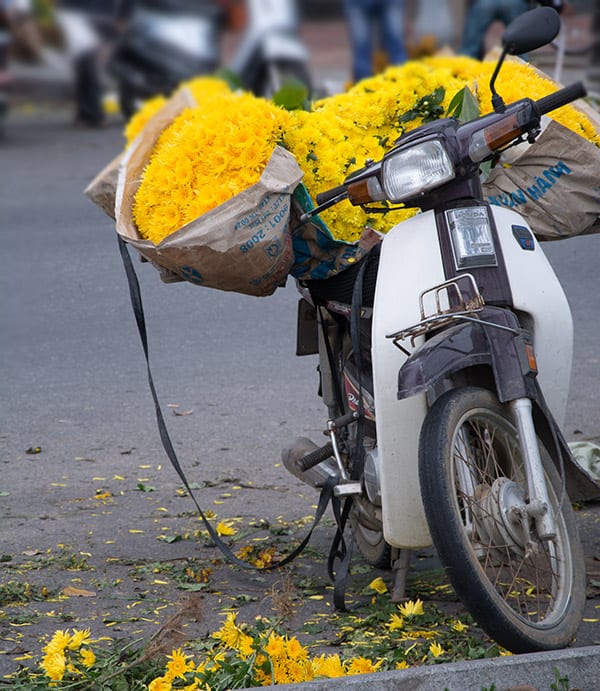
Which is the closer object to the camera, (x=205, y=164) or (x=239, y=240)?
(x=239, y=240)

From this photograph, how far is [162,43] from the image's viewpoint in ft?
42.3

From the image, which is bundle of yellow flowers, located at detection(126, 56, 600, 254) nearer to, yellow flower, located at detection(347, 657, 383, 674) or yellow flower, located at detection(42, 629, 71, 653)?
yellow flower, located at detection(42, 629, 71, 653)

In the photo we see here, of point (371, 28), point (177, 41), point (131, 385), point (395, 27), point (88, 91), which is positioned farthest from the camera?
point (88, 91)

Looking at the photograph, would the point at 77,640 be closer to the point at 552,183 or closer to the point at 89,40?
the point at 552,183

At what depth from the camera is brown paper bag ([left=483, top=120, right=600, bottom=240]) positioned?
3.35 meters

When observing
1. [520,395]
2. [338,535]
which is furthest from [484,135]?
[338,535]

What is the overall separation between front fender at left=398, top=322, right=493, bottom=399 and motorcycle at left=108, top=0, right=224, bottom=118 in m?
10.4

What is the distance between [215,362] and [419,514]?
2.76m

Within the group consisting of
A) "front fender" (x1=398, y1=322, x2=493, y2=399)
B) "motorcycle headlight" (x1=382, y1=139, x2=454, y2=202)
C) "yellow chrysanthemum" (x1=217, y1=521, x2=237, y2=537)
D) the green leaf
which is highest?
the green leaf

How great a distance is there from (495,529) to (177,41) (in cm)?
1080

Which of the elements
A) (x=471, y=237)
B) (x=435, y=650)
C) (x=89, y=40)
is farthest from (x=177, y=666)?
(x=89, y=40)

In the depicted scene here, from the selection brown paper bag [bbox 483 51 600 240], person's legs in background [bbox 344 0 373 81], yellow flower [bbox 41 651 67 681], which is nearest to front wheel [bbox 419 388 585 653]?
brown paper bag [bbox 483 51 600 240]

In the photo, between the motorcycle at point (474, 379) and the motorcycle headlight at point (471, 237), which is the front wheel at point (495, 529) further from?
the motorcycle headlight at point (471, 237)

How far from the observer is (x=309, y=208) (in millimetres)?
3205
